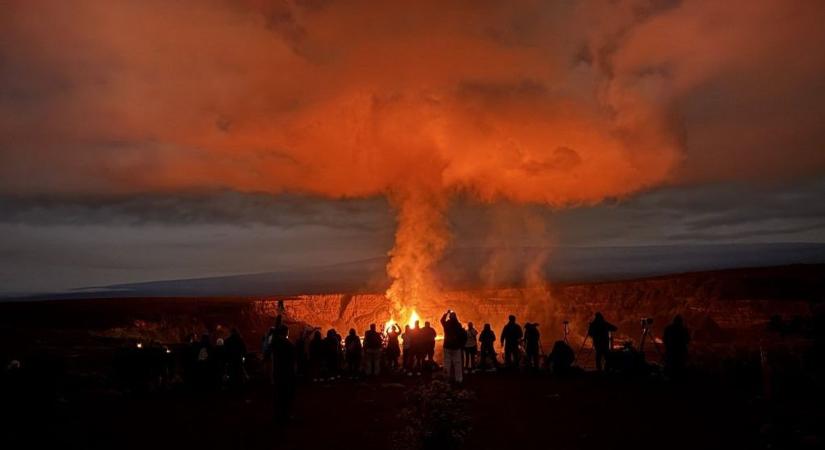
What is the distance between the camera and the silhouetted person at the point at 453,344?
61.8 feet

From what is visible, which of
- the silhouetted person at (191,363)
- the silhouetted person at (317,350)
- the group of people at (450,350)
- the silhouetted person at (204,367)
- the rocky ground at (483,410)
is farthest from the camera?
the silhouetted person at (317,350)

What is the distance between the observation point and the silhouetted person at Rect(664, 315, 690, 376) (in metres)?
19.7

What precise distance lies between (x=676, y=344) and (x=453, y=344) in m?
7.37

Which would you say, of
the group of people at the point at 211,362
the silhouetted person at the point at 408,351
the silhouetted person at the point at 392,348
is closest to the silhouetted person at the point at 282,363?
the group of people at the point at 211,362

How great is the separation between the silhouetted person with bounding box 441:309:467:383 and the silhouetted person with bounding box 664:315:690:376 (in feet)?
22.2

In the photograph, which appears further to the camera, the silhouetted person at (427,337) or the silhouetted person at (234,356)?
the silhouetted person at (427,337)

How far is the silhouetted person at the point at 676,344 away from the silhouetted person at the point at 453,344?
6.76 metres

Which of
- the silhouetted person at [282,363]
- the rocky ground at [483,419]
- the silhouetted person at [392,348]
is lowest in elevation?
the rocky ground at [483,419]

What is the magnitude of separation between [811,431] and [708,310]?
138ft

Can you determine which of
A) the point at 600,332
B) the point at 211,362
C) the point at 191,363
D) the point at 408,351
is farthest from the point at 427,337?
the point at 191,363

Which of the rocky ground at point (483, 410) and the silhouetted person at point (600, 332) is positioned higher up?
the silhouetted person at point (600, 332)

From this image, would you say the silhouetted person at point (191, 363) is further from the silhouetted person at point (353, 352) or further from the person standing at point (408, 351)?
the person standing at point (408, 351)

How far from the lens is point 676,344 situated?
65.3 ft

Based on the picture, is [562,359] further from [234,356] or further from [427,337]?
[234,356]
